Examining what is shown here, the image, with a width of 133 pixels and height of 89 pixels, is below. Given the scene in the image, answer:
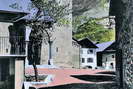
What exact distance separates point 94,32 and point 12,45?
55.0 metres

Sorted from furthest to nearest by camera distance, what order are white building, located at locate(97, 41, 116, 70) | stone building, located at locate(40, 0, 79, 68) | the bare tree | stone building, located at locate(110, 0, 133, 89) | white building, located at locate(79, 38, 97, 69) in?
white building, located at locate(97, 41, 116, 70)
white building, located at locate(79, 38, 97, 69)
stone building, located at locate(40, 0, 79, 68)
the bare tree
stone building, located at locate(110, 0, 133, 89)

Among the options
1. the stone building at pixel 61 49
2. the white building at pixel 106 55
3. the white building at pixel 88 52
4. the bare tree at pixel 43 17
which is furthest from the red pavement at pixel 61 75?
the white building at pixel 106 55

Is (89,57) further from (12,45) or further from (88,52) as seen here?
(12,45)

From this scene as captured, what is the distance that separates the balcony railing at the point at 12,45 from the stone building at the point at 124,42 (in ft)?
28.5

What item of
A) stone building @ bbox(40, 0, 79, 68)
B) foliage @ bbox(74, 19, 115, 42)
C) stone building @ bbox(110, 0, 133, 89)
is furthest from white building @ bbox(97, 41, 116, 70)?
stone building @ bbox(110, 0, 133, 89)

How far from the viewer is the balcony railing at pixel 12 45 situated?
26828 mm

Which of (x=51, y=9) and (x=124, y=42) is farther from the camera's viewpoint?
(x=51, y=9)

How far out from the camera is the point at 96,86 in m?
21.5

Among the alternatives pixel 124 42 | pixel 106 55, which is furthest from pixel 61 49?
pixel 124 42

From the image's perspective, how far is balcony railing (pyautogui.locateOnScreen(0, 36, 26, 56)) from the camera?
26.8 m

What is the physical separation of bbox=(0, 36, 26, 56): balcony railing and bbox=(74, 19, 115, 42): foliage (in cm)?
4900

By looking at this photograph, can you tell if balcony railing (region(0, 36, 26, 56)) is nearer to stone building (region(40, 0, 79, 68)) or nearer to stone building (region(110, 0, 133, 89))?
stone building (region(110, 0, 133, 89))

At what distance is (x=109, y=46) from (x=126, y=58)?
51377 mm

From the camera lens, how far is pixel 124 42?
62.6 feet
